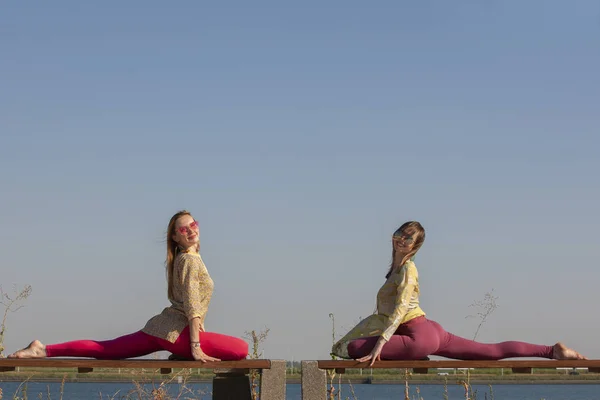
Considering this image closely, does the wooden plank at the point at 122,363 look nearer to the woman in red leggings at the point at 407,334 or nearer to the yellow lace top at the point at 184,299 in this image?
the yellow lace top at the point at 184,299

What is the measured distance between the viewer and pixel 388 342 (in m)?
7.43

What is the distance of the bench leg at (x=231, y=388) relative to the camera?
8.01 metres

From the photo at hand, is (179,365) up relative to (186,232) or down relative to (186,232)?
down

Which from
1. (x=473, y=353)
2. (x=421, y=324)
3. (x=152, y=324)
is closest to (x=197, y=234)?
(x=152, y=324)

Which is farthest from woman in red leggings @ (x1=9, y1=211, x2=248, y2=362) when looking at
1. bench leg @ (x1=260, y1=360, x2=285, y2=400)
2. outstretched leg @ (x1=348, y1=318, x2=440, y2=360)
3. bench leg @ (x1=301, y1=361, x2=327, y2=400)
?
outstretched leg @ (x1=348, y1=318, x2=440, y2=360)

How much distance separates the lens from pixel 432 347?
7.55 metres

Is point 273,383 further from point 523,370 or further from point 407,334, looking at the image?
point 523,370

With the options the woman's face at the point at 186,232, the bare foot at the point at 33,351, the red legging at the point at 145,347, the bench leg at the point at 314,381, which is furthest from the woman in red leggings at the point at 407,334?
the bare foot at the point at 33,351

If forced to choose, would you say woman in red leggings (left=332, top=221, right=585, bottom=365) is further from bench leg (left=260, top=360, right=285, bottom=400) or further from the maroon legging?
bench leg (left=260, top=360, right=285, bottom=400)

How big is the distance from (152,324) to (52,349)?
2.66 ft

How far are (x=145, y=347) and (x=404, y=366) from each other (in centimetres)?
211

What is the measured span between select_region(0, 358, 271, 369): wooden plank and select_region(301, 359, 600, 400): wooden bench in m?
0.35

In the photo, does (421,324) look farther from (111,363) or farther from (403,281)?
(111,363)

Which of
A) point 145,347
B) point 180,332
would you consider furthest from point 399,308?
point 145,347
